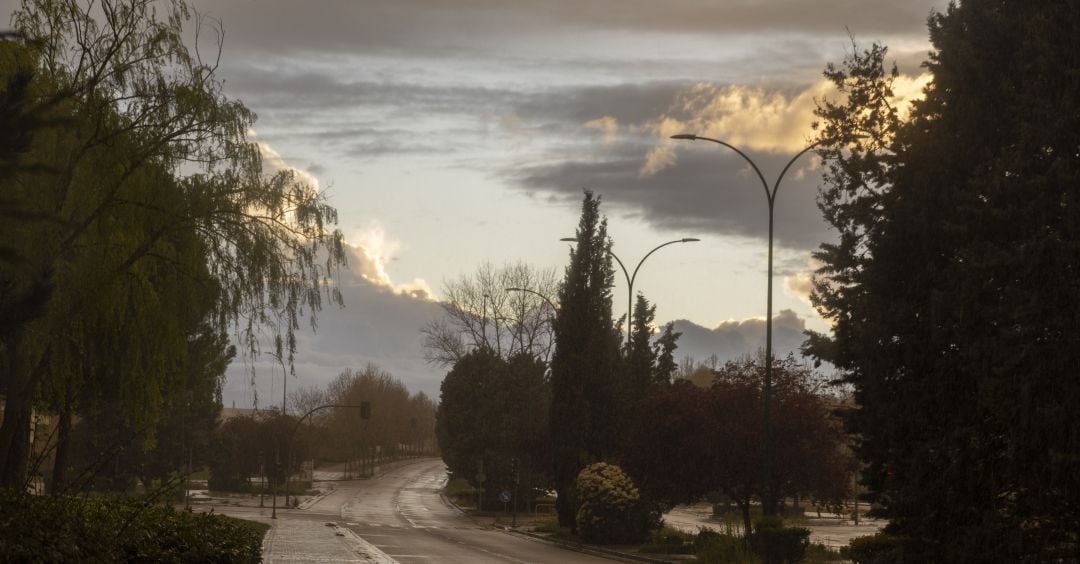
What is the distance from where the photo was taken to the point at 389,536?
49.1m

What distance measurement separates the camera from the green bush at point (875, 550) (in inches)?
794

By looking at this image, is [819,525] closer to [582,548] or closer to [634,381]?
[634,381]

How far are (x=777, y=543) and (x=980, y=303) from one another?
46.7 ft

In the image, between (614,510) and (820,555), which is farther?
(614,510)

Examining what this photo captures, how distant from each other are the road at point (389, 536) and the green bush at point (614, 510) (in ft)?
6.12

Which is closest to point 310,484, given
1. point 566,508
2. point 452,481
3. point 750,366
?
point 452,481

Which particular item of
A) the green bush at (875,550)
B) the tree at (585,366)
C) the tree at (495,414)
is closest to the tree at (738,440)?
the green bush at (875,550)

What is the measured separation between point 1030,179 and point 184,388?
14.6 metres

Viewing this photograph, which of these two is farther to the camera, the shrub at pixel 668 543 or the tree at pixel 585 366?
the tree at pixel 585 366

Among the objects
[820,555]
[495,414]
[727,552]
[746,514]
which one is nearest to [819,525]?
[495,414]

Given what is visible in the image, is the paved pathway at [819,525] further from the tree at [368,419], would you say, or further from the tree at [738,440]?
the tree at [368,419]

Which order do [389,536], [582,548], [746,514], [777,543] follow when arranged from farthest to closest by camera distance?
[389,536], [582,548], [746,514], [777,543]

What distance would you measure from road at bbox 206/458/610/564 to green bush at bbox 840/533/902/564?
12.0 metres

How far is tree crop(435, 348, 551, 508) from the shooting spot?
74.9 m
